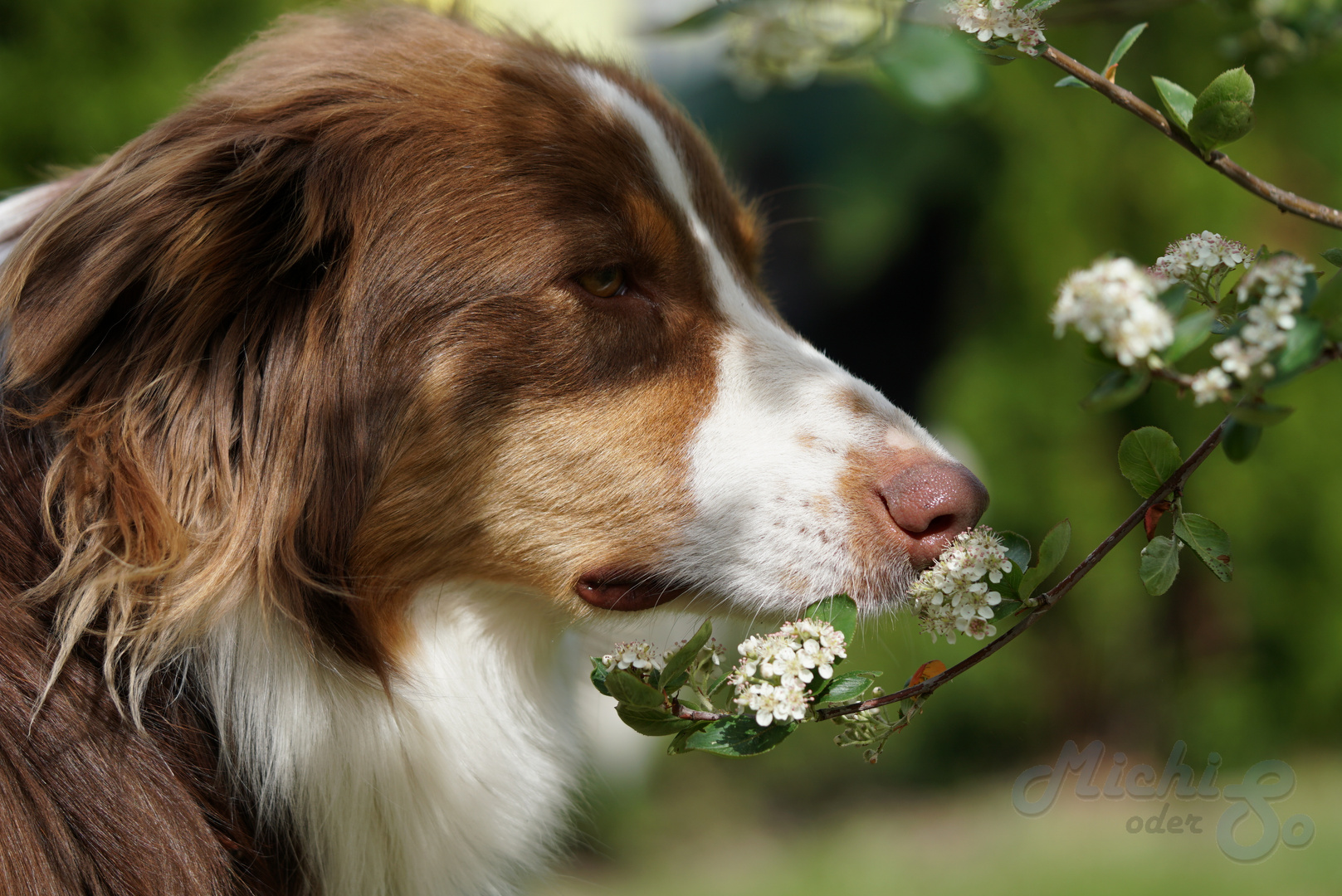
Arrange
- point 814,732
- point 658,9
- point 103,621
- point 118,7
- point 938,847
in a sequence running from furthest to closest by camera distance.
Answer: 1. point 658,9
2. point 814,732
3. point 938,847
4. point 118,7
5. point 103,621

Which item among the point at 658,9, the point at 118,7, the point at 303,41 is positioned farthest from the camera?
the point at 658,9

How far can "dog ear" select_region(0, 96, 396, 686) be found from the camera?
1817 mm

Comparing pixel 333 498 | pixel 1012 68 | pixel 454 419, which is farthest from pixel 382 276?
pixel 1012 68

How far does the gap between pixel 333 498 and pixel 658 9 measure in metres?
5.62

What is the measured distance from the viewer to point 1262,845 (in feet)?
10.7

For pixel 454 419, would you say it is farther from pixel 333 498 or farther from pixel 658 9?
pixel 658 9

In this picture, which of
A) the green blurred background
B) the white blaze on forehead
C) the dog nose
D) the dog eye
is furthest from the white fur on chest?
the green blurred background

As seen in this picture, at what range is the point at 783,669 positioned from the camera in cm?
142

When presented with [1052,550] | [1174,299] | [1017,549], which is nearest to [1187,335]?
[1174,299]

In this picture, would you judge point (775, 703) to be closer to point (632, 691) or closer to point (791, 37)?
point (632, 691)

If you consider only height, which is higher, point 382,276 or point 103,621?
point 382,276

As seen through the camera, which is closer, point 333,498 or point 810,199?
point 333,498

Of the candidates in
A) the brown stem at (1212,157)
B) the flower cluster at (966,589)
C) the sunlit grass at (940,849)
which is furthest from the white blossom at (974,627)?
the sunlit grass at (940,849)

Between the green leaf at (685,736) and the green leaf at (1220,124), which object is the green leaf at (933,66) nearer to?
the green leaf at (1220,124)
